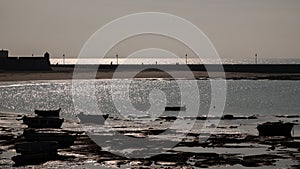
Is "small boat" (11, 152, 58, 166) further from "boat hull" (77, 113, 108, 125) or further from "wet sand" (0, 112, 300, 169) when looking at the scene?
"boat hull" (77, 113, 108, 125)

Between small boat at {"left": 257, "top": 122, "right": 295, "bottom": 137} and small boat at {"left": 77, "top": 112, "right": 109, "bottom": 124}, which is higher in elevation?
small boat at {"left": 77, "top": 112, "right": 109, "bottom": 124}

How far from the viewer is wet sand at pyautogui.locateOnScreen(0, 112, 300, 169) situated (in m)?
38.3

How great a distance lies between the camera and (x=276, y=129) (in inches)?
2068

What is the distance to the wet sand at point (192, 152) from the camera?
126ft

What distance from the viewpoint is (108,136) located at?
5331 cm

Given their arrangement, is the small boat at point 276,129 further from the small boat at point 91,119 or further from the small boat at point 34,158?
the small boat at point 34,158

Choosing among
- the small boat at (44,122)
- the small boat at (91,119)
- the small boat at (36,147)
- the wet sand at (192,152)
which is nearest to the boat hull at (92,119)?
the small boat at (91,119)

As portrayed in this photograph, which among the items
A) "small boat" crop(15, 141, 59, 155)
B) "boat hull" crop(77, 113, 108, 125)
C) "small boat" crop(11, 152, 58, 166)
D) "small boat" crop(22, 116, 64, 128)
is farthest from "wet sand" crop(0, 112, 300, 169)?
"boat hull" crop(77, 113, 108, 125)

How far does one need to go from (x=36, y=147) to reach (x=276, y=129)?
2390 cm

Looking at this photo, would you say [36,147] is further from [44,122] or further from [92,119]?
[92,119]

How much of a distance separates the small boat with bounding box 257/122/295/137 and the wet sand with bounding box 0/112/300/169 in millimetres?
1082

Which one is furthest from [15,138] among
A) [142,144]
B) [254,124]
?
[254,124]

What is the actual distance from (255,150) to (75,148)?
1487cm

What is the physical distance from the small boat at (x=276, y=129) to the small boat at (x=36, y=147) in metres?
21.3
